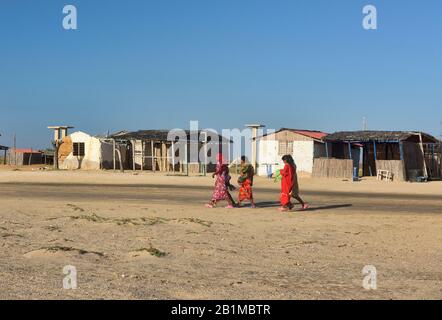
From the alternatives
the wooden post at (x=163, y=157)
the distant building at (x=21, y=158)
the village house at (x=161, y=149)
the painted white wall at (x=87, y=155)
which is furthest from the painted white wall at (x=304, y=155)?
the distant building at (x=21, y=158)

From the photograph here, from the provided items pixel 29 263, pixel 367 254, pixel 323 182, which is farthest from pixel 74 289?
pixel 323 182

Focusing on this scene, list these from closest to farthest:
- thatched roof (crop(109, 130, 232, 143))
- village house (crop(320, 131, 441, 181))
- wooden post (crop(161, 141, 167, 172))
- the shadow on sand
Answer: the shadow on sand < village house (crop(320, 131, 441, 181)) < thatched roof (crop(109, 130, 232, 143)) < wooden post (crop(161, 141, 167, 172))

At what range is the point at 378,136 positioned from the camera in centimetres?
3225

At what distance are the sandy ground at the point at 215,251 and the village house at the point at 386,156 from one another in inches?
638

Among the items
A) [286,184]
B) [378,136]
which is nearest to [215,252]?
[286,184]

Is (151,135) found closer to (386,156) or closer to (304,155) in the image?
(304,155)

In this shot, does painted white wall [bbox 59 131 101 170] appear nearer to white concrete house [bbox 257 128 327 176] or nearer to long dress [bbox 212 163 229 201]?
white concrete house [bbox 257 128 327 176]

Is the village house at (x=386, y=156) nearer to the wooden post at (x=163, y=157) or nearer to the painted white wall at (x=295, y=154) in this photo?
the painted white wall at (x=295, y=154)

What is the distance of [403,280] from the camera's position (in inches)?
262

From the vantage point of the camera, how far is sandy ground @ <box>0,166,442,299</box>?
600cm

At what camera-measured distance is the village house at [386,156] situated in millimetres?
30891

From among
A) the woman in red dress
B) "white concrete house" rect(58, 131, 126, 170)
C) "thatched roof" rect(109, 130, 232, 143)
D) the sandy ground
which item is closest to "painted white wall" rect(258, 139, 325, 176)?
"thatched roof" rect(109, 130, 232, 143)
